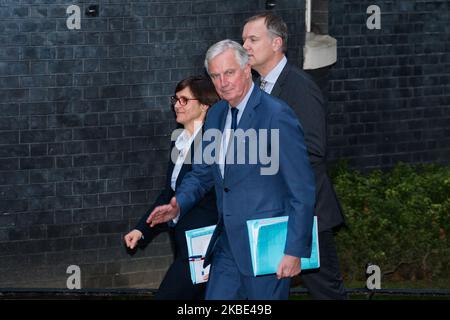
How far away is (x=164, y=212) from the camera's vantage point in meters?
9.58

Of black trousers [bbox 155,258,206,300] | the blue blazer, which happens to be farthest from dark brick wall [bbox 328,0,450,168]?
the blue blazer

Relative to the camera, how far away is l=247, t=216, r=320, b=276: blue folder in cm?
880

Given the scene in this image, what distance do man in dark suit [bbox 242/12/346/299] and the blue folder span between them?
122 centimetres

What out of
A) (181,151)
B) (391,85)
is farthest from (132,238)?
(391,85)

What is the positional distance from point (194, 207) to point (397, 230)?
4.52m

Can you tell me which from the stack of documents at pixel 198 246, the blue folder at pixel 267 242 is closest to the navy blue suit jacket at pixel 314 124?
the stack of documents at pixel 198 246

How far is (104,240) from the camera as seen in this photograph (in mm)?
13305

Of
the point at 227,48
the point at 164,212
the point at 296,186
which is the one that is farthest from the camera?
the point at 164,212

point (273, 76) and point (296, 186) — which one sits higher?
point (273, 76)

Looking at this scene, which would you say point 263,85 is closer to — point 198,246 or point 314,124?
point 314,124

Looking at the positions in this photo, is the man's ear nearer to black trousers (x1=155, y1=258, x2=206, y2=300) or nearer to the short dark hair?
the short dark hair

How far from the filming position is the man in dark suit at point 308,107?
32.7 ft

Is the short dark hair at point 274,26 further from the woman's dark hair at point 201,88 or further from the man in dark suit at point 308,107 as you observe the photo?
the woman's dark hair at point 201,88
